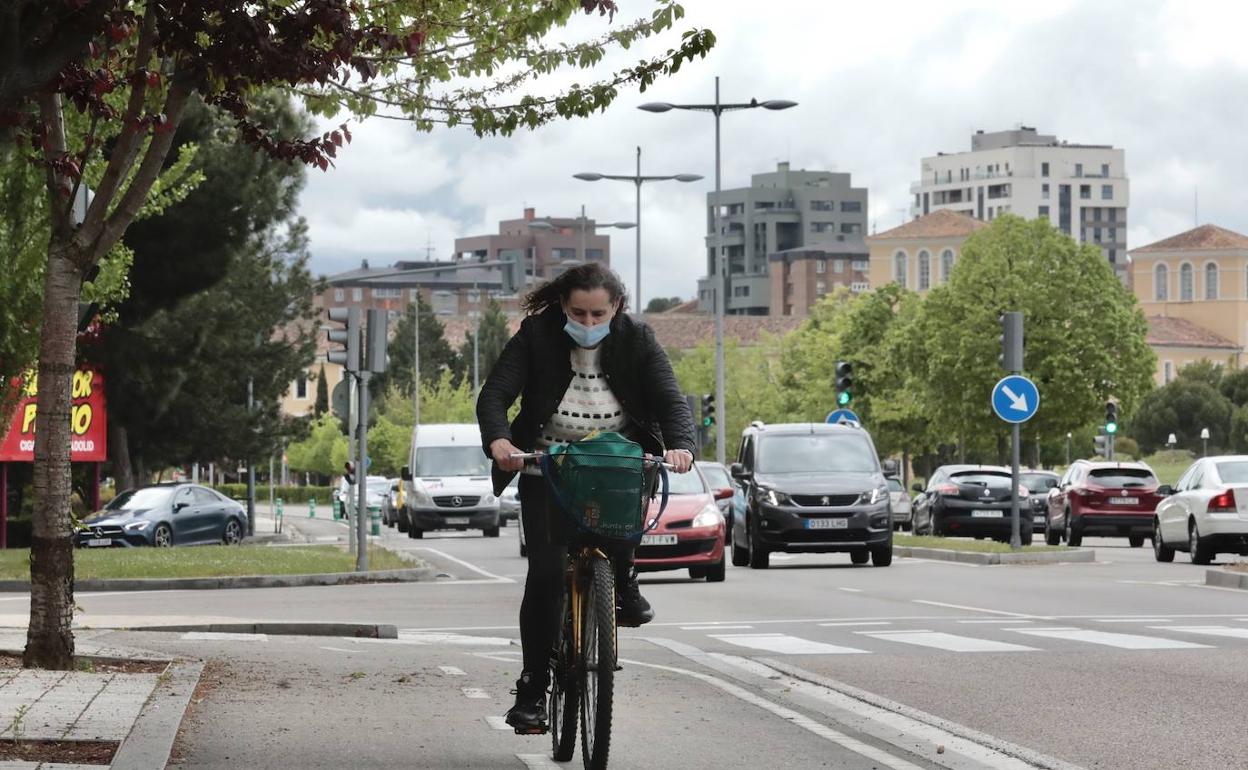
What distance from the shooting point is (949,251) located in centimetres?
19275

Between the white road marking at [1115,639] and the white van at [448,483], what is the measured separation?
103 feet

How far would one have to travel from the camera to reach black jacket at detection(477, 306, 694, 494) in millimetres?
8578

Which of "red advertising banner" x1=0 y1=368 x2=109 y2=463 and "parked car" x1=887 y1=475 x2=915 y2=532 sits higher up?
"red advertising banner" x1=0 y1=368 x2=109 y2=463

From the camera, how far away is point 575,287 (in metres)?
8.62

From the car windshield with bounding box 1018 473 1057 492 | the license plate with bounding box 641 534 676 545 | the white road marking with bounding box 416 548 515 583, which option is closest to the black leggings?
the license plate with bounding box 641 534 676 545

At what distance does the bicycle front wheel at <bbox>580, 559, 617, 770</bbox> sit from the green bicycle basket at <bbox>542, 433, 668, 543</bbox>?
19 cm

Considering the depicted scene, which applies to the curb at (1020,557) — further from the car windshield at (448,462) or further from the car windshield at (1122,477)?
the car windshield at (448,462)

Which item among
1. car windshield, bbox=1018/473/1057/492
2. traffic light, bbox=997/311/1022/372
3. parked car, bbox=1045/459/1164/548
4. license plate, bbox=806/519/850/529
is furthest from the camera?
car windshield, bbox=1018/473/1057/492

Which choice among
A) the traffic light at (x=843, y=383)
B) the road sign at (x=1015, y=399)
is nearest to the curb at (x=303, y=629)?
the road sign at (x=1015, y=399)

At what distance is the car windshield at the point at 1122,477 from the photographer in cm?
4128

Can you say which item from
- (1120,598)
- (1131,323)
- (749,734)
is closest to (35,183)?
(1120,598)

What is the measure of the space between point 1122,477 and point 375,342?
64.2 ft

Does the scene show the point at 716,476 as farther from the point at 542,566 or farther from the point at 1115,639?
the point at 542,566

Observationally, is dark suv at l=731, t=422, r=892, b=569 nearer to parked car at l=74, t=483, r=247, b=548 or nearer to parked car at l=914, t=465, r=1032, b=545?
parked car at l=914, t=465, r=1032, b=545
